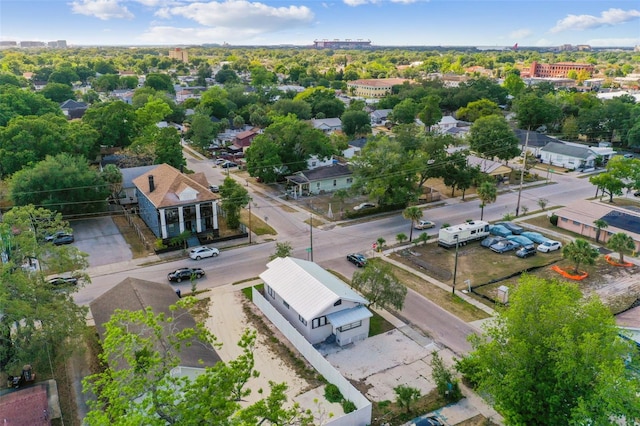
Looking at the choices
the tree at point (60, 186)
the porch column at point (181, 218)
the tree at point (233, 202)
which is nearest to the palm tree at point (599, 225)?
the tree at point (233, 202)

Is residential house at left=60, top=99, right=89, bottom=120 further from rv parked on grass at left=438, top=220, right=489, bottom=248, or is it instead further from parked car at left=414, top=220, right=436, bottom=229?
rv parked on grass at left=438, top=220, right=489, bottom=248

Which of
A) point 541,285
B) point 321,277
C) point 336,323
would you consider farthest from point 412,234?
point 541,285

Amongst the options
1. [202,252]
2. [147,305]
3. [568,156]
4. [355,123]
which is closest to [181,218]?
[202,252]

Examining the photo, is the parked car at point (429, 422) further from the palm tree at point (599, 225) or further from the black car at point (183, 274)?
the palm tree at point (599, 225)

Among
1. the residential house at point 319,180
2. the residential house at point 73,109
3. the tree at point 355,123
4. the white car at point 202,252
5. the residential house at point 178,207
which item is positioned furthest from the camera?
the residential house at point 73,109

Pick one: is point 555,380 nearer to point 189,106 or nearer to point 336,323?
point 336,323
